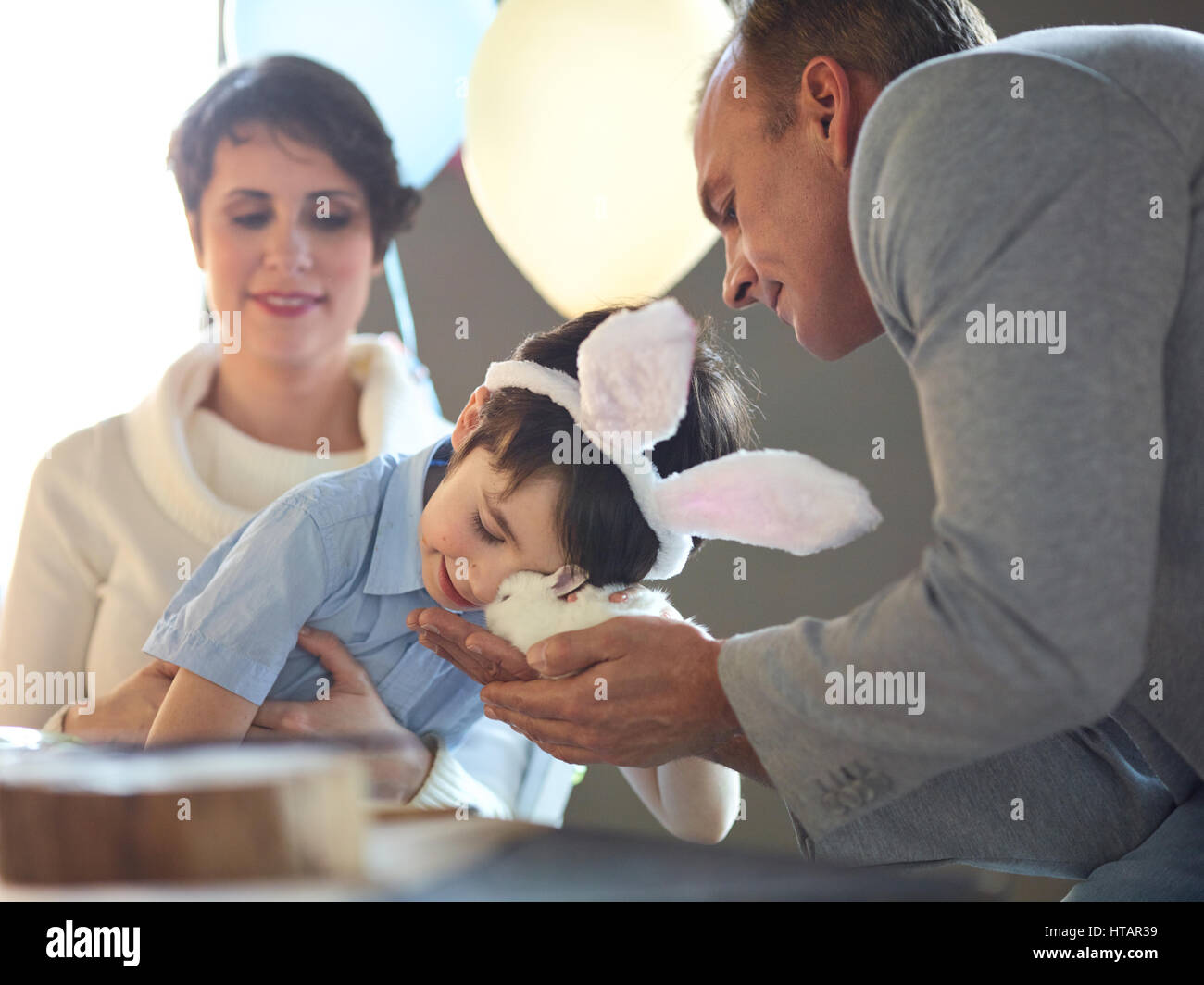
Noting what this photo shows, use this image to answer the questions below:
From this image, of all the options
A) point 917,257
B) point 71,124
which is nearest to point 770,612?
point 917,257

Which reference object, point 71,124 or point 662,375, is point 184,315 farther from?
point 662,375

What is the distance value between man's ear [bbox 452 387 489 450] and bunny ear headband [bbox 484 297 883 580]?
206 millimetres

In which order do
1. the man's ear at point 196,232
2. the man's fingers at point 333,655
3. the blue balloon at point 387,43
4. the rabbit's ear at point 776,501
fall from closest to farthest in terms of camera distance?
the rabbit's ear at point 776,501
the man's fingers at point 333,655
the man's ear at point 196,232
the blue balloon at point 387,43

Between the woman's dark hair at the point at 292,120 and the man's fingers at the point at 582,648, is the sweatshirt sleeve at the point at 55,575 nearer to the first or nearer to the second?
the woman's dark hair at the point at 292,120

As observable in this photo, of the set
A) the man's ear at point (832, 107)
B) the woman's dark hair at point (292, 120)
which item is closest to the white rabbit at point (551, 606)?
the man's ear at point (832, 107)

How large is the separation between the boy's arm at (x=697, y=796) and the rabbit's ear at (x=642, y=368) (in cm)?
48

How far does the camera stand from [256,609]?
3.80ft

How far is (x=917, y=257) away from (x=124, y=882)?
2.02 feet

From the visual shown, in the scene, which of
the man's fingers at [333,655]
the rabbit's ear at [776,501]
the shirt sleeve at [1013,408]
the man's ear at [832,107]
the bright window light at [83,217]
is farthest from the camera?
the bright window light at [83,217]

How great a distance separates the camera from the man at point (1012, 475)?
69 centimetres

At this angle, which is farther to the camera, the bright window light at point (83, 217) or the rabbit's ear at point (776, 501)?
the bright window light at point (83, 217)

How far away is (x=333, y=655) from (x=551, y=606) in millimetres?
333

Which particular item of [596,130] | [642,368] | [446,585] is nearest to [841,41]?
[642,368]

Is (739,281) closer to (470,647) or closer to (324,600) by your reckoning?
(470,647)
